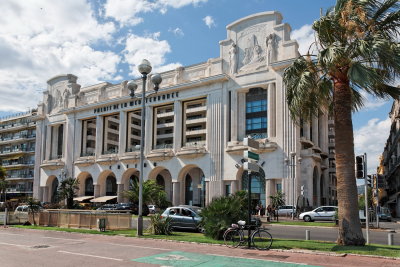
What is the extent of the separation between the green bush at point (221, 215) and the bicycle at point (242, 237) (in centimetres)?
98

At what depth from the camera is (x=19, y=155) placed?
81.9 meters

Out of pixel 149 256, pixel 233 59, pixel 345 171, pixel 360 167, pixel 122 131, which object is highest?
pixel 233 59

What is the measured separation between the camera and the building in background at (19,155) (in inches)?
3162

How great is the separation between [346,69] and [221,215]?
754cm

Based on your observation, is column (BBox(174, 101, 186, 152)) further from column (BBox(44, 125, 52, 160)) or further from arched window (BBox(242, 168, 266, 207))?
column (BBox(44, 125, 52, 160))

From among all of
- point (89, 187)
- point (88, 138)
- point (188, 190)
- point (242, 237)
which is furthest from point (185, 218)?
point (88, 138)

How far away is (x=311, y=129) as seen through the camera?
49.8 m

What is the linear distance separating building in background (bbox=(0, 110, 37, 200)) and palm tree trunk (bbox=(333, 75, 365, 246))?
73.7 metres

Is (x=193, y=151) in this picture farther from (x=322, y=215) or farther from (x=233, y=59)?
(x=322, y=215)

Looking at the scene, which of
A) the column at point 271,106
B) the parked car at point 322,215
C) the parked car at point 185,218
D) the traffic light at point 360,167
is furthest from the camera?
the column at point 271,106

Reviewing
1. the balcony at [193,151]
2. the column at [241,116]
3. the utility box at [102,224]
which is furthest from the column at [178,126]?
the utility box at [102,224]

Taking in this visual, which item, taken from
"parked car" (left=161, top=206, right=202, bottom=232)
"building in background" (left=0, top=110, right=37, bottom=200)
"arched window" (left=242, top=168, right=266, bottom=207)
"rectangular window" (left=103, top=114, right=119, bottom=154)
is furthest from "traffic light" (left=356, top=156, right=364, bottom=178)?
"building in background" (left=0, top=110, right=37, bottom=200)

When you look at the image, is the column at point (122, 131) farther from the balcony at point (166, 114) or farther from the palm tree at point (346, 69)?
the palm tree at point (346, 69)

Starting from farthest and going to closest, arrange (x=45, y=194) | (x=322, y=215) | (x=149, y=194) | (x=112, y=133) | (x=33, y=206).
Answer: (x=112, y=133), (x=45, y=194), (x=149, y=194), (x=322, y=215), (x=33, y=206)
